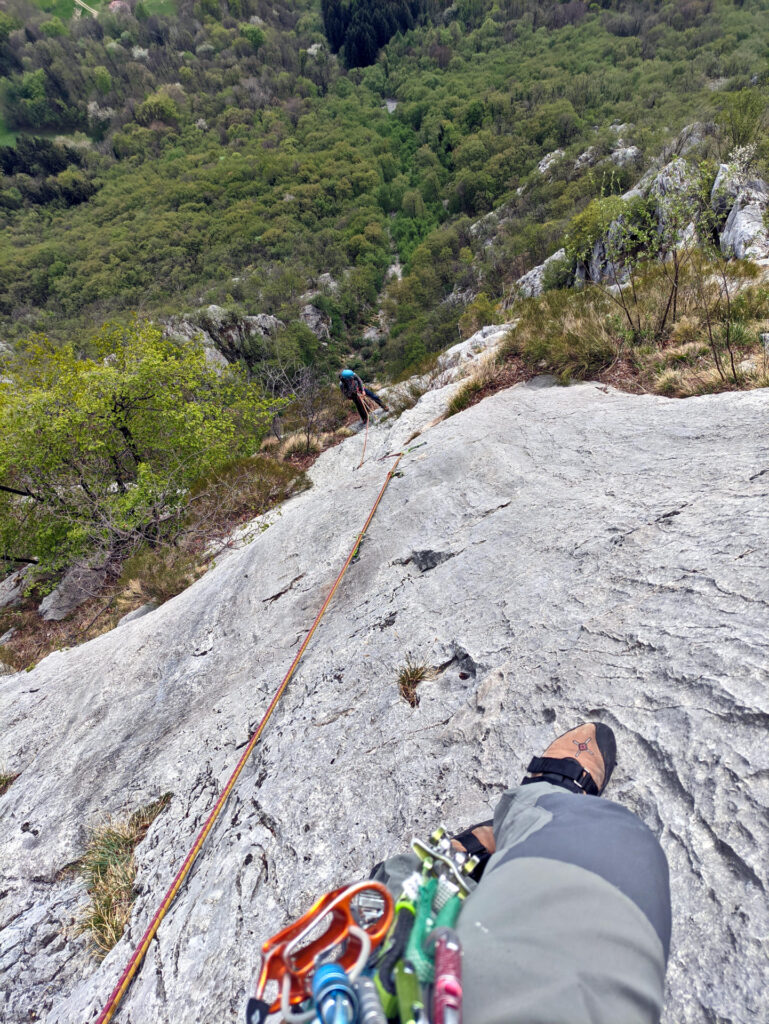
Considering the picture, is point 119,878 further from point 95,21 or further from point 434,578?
point 95,21

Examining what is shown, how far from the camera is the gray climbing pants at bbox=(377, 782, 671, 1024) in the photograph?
3.34 ft

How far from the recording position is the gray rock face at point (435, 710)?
5.92ft

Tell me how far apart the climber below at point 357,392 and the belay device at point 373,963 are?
10854 mm

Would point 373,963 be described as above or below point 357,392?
above

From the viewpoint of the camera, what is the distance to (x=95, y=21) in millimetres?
145250

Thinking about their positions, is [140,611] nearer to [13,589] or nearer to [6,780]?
[6,780]

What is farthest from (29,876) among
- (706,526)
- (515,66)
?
(515,66)

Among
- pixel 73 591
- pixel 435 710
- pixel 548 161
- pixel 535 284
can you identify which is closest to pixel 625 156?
pixel 548 161

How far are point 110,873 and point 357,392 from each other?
34.9 feet

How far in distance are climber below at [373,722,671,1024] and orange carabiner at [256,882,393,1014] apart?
8.1 inches

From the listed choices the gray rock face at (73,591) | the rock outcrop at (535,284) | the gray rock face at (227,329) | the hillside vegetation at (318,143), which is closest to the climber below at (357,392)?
the gray rock face at (73,591)

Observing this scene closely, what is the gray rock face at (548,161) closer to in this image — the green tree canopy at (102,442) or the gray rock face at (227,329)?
the gray rock face at (227,329)

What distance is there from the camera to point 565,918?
1.15m

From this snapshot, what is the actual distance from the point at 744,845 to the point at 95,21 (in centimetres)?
23883
